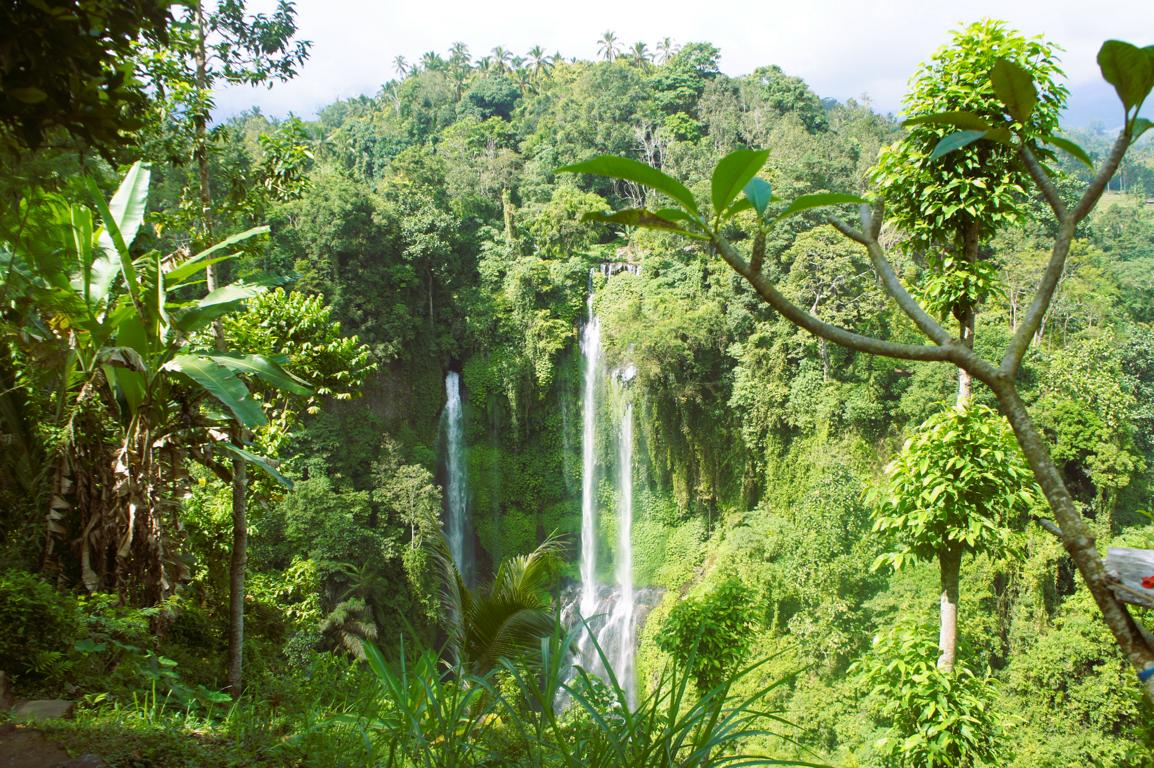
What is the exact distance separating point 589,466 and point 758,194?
1488 centimetres

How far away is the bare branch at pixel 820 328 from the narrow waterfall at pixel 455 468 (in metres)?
15.4

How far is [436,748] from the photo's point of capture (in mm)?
1601

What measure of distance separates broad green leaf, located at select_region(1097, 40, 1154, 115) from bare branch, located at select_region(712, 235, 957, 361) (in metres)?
0.35

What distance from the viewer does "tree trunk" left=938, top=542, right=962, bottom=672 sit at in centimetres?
400

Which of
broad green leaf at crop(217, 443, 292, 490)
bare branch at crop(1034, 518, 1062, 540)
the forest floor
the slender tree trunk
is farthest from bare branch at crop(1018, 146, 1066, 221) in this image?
the slender tree trunk

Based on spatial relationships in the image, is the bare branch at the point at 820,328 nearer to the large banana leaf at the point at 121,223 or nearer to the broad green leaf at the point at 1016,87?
the broad green leaf at the point at 1016,87

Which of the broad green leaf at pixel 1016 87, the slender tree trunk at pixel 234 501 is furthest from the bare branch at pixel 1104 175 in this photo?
the slender tree trunk at pixel 234 501

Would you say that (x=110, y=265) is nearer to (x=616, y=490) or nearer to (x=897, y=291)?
(x=897, y=291)

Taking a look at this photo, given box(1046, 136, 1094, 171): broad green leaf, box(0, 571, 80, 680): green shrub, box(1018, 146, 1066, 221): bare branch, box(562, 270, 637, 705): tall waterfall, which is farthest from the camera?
box(562, 270, 637, 705): tall waterfall

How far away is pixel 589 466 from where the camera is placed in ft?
51.0

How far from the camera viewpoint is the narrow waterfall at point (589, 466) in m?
15.1

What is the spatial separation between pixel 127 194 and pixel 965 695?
4.98m

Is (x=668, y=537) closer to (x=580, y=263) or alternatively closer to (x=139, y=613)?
(x=580, y=263)

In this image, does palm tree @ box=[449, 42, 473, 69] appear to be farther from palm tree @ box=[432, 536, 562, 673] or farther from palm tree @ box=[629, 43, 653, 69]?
palm tree @ box=[432, 536, 562, 673]
